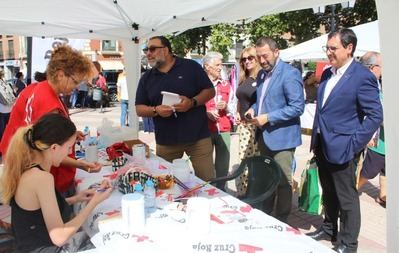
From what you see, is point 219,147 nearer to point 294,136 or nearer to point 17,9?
point 294,136

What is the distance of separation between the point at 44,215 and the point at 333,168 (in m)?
2.08

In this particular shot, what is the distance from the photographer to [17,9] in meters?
3.57

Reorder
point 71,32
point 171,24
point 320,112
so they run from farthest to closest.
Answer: point 71,32 → point 171,24 → point 320,112

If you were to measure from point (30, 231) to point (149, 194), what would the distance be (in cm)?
62

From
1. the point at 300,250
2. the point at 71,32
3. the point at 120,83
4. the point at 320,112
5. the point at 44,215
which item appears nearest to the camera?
the point at 300,250

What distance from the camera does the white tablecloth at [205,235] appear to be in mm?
1587

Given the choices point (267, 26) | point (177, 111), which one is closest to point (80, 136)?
point (177, 111)

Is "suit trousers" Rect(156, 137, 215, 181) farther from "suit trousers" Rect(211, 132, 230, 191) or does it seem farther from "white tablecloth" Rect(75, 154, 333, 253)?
"white tablecloth" Rect(75, 154, 333, 253)

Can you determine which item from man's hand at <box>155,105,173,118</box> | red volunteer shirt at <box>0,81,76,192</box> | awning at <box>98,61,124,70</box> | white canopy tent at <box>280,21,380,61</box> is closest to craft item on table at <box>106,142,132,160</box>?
man's hand at <box>155,105,173,118</box>

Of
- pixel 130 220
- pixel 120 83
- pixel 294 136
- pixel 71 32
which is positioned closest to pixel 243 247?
pixel 130 220

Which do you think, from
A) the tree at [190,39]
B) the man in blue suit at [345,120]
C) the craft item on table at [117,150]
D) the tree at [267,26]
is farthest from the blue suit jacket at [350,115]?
the tree at [190,39]

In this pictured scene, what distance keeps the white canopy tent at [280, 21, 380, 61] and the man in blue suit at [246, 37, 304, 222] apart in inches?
215

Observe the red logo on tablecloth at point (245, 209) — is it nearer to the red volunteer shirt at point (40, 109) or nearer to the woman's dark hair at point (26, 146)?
the woman's dark hair at point (26, 146)

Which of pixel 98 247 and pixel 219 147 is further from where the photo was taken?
pixel 219 147
